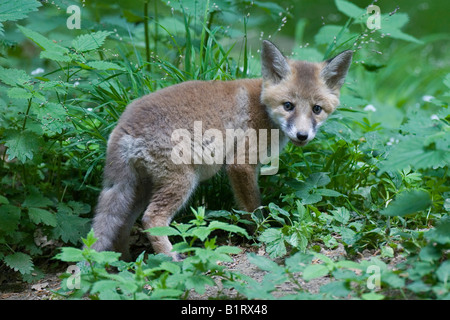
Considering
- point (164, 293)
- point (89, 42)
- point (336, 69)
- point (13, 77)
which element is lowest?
point (164, 293)

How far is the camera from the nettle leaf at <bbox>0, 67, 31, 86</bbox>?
11.6 ft

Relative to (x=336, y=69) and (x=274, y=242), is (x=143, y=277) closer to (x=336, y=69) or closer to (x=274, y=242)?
(x=274, y=242)

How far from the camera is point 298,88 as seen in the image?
3.94 m

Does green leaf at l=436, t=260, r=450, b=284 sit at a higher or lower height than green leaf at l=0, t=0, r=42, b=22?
lower

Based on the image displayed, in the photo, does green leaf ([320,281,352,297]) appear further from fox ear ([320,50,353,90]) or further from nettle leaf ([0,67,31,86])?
nettle leaf ([0,67,31,86])

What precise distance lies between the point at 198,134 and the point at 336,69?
4.11 feet

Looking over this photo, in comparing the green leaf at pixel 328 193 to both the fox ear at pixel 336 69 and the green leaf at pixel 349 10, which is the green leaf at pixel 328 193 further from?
the green leaf at pixel 349 10

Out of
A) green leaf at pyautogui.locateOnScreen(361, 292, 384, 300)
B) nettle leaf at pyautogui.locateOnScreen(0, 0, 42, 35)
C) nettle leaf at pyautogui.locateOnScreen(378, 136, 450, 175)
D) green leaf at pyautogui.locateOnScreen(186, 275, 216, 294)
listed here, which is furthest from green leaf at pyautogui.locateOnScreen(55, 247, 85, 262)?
nettle leaf at pyautogui.locateOnScreen(0, 0, 42, 35)

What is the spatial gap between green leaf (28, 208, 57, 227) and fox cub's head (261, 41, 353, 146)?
71.6 inches

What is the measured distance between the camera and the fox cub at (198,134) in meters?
3.51

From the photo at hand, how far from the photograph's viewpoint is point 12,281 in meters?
3.85

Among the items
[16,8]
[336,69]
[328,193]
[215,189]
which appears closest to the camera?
[16,8]

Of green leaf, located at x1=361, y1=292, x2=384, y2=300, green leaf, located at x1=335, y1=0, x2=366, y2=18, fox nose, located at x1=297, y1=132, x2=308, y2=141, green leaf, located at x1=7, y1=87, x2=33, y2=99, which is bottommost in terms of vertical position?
green leaf, located at x1=361, y1=292, x2=384, y2=300

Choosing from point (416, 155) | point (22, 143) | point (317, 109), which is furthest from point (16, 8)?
point (416, 155)
